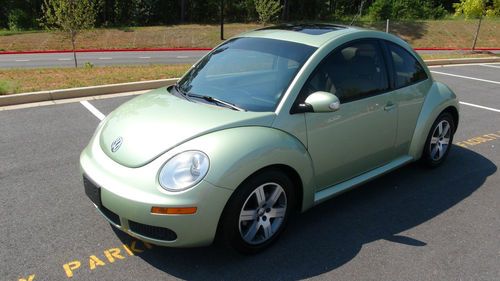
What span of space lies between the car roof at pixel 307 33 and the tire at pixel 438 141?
155 cm

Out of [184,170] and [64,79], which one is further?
[64,79]

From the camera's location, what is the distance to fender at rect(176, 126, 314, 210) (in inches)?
112

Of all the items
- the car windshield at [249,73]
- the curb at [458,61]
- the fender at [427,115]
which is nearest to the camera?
the car windshield at [249,73]

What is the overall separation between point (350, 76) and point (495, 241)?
1850mm

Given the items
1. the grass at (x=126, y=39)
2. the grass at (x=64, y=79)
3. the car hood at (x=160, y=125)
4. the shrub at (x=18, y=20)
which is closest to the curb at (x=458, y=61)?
the grass at (x=64, y=79)

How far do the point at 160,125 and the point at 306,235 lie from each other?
151cm

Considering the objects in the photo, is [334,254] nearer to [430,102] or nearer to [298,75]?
[298,75]

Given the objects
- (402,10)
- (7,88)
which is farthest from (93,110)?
(402,10)

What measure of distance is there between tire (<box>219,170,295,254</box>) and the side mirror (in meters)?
0.59

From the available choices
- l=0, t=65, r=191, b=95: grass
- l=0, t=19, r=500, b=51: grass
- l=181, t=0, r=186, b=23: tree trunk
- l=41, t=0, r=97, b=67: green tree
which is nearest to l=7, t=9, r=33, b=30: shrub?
l=0, t=19, r=500, b=51: grass

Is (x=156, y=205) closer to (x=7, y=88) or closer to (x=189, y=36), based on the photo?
(x=7, y=88)

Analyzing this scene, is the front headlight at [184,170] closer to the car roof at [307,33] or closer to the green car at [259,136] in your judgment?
the green car at [259,136]

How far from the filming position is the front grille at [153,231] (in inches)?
111

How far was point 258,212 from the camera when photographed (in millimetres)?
3162
